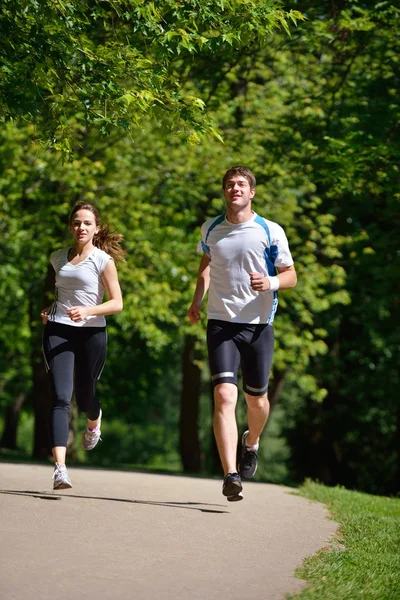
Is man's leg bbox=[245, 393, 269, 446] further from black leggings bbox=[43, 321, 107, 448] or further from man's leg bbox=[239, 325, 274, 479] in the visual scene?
black leggings bbox=[43, 321, 107, 448]

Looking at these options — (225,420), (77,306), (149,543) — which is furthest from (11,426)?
(149,543)

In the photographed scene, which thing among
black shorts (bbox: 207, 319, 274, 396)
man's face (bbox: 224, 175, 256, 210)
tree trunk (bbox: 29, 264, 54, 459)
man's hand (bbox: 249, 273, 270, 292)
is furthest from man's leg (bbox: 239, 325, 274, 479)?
tree trunk (bbox: 29, 264, 54, 459)

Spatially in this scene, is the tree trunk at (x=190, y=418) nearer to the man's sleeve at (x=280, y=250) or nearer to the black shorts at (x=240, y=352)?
the black shorts at (x=240, y=352)

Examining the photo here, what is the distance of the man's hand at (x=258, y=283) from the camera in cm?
716

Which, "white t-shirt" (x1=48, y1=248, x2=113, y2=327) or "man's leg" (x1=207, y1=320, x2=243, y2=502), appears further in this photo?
"white t-shirt" (x1=48, y1=248, x2=113, y2=327)

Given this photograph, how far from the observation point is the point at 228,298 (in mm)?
7598

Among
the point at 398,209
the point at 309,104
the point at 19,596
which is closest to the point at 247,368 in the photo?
the point at 19,596

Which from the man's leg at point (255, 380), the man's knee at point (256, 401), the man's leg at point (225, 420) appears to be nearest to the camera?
the man's leg at point (225, 420)

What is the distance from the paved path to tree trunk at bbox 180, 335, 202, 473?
14.9 meters

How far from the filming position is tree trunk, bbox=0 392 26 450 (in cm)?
3462

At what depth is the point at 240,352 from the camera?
7.76 metres

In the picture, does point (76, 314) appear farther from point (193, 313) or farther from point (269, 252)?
point (269, 252)

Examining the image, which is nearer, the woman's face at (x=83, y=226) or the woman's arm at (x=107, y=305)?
the woman's arm at (x=107, y=305)

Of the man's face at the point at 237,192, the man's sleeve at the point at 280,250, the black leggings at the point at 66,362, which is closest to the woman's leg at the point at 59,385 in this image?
the black leggings at the point at 66,362
